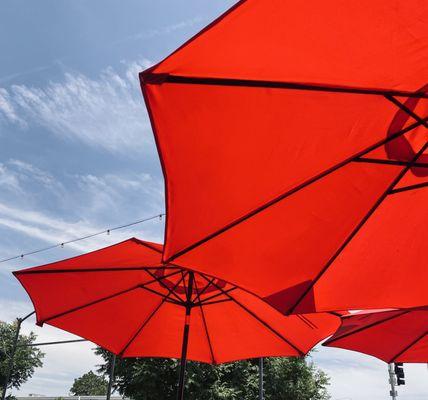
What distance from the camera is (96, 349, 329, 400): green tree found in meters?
21.3

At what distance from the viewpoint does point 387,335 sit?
19.0ft

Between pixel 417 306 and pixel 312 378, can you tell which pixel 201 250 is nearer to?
pixel 417 306

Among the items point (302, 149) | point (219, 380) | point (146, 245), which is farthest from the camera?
point (219, 380)

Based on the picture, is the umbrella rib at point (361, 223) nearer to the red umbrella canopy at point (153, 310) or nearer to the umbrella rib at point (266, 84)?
the umbrella rib at point (266, 84)

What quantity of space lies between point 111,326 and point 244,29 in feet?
17.4

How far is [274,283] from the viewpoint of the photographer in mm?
3604

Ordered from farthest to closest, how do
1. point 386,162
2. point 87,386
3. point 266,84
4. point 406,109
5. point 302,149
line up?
point 87,386 < point 386,162 < point 302,149 < point 406,109 < point 266,84

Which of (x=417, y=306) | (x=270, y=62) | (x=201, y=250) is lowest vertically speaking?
(x=417, y=306)

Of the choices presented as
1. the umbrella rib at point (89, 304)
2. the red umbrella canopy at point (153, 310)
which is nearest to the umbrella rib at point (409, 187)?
the red umbrella canopy at point (153, 310)

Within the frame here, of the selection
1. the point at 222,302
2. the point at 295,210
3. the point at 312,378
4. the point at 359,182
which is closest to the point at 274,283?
the point at 295,210

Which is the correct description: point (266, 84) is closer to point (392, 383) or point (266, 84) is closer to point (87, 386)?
point (392, 383)

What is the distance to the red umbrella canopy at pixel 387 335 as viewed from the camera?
5.65 metres

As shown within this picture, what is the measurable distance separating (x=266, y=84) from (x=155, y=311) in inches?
191

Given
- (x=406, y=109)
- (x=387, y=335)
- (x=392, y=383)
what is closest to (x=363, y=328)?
(x=387, y=335)
